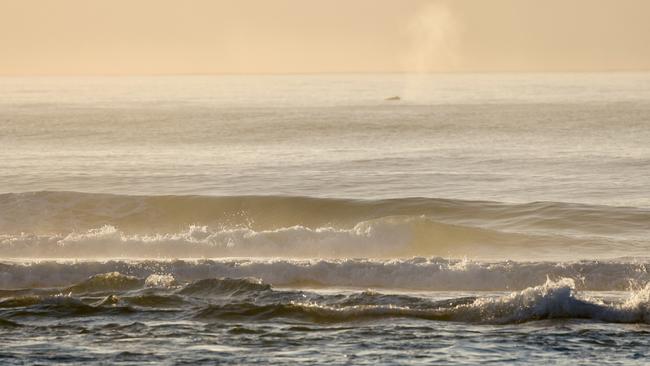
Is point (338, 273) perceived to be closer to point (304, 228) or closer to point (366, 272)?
point (366, 272)

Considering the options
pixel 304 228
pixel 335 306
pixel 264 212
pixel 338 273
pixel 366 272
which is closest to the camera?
pixel 335 306

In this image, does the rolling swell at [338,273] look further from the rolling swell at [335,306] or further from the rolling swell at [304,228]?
the rolling swell at [304,228]

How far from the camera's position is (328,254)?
98.2ft

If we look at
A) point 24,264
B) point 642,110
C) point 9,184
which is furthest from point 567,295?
point 642,110

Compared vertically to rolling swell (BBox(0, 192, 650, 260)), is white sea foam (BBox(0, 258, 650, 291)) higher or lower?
lower

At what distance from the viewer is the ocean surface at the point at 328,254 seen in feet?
56.9

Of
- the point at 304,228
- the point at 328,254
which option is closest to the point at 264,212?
the point at 304,228

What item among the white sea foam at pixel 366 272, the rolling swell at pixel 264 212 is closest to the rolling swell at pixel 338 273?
the white sea foam at pixel 366 272

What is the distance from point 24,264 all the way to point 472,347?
506 inches

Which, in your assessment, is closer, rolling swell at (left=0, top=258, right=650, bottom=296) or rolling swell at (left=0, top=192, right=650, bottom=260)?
rolling swell at (left=0, top=258, right=650, bottom=296)

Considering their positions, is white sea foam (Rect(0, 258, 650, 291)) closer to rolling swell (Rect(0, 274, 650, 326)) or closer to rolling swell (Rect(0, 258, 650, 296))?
rolling swell (Rect(0, 258, 650, 296))

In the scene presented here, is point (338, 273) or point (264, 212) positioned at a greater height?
point (264, 212)

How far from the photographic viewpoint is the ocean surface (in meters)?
17.3

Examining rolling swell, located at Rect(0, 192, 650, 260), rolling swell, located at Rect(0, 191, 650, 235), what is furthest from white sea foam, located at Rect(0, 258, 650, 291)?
rolling swell, located at Rect(0, 191, 650, 235)
